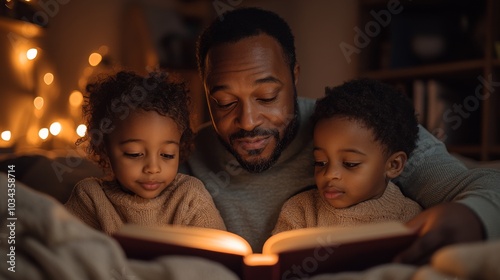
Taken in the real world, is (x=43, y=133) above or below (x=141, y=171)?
above

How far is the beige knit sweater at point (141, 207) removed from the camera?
1.23m

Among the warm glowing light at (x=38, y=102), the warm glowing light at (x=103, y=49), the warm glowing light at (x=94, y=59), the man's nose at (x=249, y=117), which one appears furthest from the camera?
the warm glowing light at (x=103, y=49)

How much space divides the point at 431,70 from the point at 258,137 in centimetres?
164

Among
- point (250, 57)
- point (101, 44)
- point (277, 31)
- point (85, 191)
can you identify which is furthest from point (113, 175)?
point (101, 44)

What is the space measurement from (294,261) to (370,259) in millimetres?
122

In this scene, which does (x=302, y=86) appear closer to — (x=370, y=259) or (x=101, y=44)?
(x=101, y=44)

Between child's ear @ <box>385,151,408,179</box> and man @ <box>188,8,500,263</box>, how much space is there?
0.06 metres

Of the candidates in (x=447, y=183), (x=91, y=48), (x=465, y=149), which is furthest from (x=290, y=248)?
(x=91, y=48)

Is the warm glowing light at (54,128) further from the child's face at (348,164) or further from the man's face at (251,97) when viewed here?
the child's face at (348,164)

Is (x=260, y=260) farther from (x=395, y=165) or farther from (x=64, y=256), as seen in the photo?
(x=395, y=165)

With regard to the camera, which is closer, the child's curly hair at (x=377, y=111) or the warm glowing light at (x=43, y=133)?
the child's curly hair at (x=377, y=111)

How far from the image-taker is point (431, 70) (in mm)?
2592

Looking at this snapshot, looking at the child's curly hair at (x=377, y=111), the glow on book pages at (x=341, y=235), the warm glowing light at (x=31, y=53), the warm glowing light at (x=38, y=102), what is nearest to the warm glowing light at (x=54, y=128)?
the warm glowing light at (x=38, y=102)

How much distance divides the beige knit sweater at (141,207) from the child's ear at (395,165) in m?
0.44
